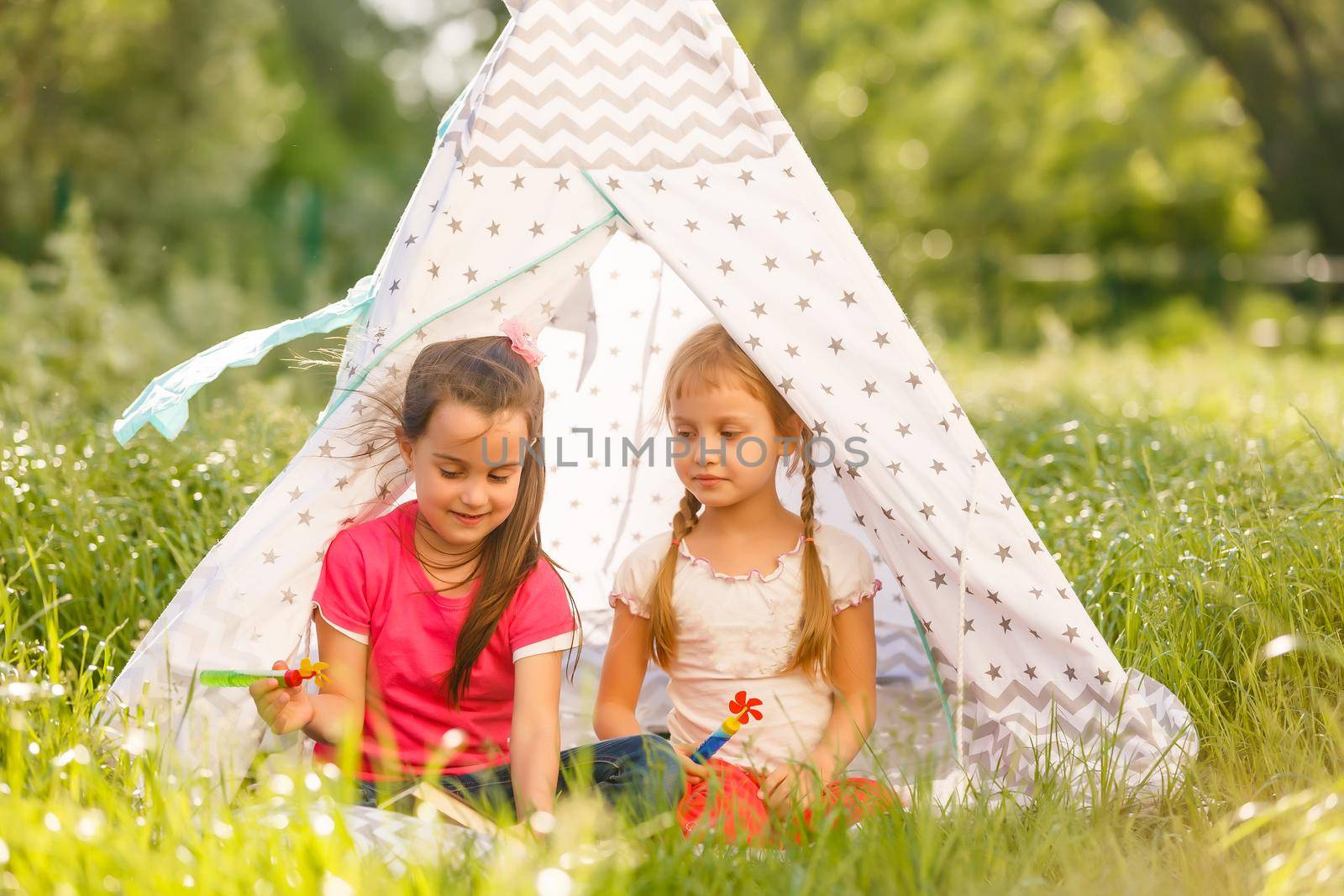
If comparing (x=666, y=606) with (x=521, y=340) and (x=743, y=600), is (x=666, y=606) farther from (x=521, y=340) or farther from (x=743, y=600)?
(x=521, y=340)

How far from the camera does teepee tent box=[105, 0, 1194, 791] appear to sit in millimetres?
2328

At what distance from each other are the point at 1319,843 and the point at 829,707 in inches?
39.6

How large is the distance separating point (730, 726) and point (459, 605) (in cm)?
58

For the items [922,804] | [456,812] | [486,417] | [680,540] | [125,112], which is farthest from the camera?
[125,112]

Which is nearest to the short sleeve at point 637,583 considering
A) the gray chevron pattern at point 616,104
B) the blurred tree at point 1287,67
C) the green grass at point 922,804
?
the green grass at point 922,804

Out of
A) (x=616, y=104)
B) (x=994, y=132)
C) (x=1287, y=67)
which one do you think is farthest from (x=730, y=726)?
(x=994, y=132)

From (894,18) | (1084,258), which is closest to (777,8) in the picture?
(894,18)

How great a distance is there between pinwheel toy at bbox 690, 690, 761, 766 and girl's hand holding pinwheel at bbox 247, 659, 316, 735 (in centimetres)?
72

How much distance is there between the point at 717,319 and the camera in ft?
7.96

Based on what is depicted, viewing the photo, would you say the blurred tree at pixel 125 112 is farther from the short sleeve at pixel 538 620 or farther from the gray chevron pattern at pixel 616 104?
the short sleeve at pixel 538 620

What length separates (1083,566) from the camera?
3.10 metres

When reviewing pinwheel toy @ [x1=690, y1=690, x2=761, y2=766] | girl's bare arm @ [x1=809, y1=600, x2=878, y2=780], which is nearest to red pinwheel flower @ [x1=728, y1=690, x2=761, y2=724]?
pinwheel toy @ [x1=690, y1=690, x2=761, y2=766]

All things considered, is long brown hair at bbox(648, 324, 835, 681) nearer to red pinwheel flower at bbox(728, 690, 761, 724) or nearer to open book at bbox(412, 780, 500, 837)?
red pinwheel flower at bbox(728, 690, 761, 724)

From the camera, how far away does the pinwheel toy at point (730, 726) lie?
7.07ft
